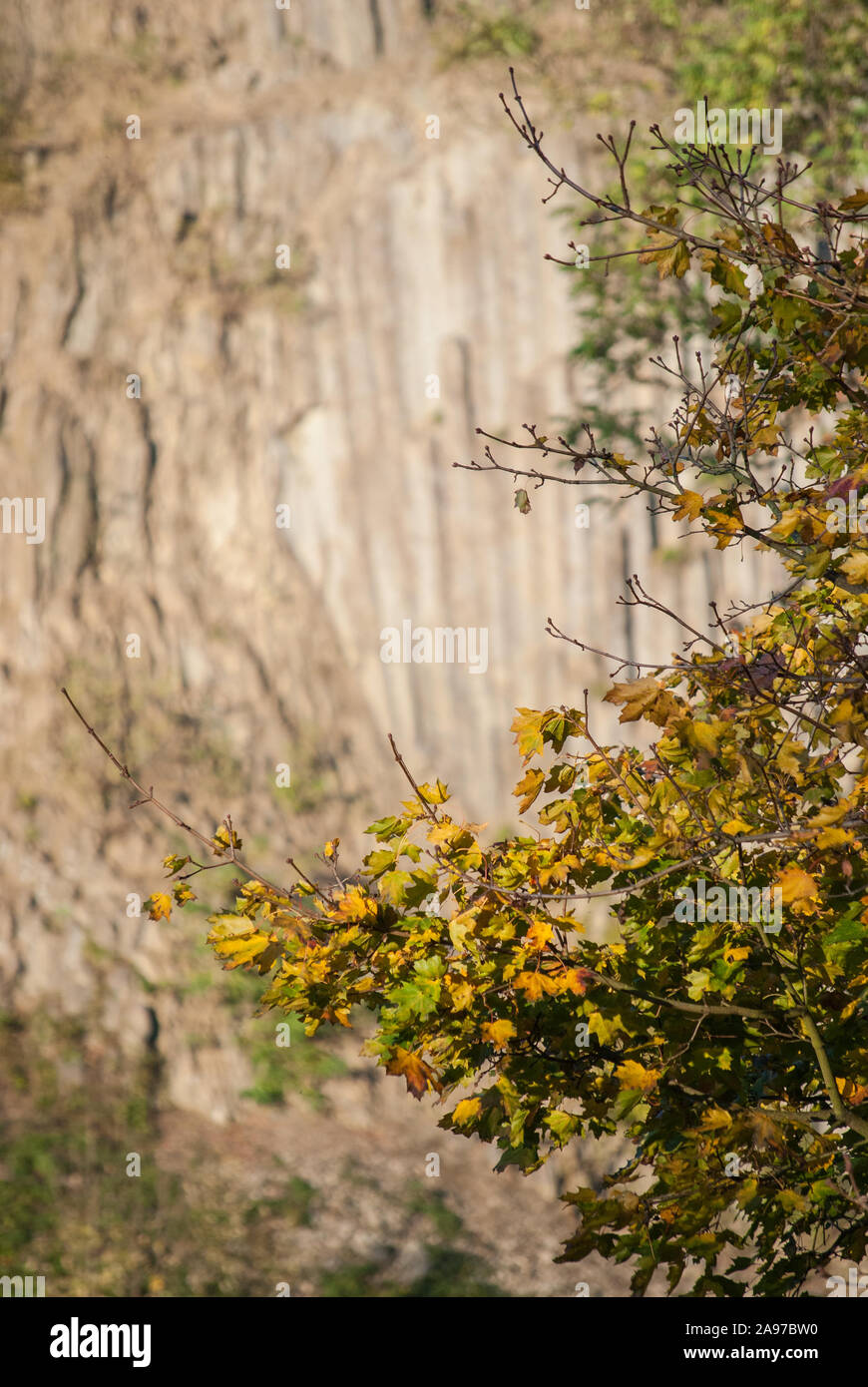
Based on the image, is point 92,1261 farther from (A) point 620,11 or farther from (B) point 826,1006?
(A) point 620,11

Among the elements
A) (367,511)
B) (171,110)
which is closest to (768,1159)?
(367,511)

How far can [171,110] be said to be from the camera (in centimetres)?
1380

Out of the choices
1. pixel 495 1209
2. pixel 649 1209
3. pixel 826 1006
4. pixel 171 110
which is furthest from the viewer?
pixel 171 110

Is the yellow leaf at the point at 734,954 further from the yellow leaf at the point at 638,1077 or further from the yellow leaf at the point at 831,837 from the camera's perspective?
the yellow leaf at the point at 831,837

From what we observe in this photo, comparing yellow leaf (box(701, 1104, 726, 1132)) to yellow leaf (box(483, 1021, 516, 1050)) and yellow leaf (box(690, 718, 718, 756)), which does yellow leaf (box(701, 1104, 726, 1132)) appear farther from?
yellow leaf (box(690, 718, 718, 756))

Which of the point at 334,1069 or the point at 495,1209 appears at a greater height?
the point at 334,1069

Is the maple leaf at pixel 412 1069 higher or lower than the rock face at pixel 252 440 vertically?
lower

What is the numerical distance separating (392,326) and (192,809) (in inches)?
250

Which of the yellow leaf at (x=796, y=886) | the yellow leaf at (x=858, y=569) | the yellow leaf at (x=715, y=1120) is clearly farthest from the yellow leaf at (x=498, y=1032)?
the yellow leaf at (x=858, y=569)

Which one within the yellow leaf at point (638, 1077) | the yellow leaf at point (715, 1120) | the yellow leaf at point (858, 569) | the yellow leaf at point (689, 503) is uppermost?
the yellow leaf at point (689, 503)

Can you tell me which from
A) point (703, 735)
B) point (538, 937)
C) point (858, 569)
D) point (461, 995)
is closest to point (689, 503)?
point (858, 569)

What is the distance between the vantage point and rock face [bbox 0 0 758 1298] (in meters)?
12.6

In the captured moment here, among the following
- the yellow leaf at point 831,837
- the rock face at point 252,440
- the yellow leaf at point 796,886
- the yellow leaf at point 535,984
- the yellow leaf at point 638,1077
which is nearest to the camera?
the yellow leaf at point 831,837

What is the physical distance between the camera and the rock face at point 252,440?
41.3 feet
